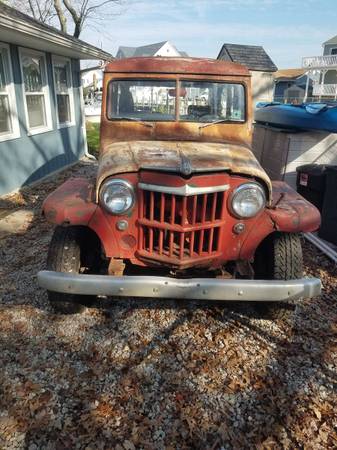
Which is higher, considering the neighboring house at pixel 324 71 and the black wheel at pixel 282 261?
the neighboring house at pixel 324 71

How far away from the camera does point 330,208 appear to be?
462cm

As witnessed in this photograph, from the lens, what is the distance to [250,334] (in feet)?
9.88

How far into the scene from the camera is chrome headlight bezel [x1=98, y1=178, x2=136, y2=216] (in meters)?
2.54

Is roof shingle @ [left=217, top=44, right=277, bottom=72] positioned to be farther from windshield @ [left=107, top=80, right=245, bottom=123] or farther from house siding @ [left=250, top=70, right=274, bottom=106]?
windshield @ [left=107, top=80, right=245, bottom=123]

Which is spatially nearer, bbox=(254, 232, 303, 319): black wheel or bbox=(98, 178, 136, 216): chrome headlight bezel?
bbox=(98, 178, 136, 216): chrome headlight bezel

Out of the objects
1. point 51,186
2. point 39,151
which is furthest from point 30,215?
point 39,151

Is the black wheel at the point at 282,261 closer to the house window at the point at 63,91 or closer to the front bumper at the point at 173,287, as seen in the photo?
the front bumper at the point at 173,287

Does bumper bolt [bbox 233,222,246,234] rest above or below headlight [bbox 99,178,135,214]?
below

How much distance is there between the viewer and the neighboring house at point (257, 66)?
57.6 ft

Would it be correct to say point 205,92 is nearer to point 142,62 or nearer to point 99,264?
point 142,62

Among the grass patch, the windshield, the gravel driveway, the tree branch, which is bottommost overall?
the grass patch

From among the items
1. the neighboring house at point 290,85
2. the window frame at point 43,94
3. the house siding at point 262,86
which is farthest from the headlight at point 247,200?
the neighboring house at point 290,85

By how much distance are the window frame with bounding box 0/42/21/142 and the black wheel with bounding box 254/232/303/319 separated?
5377mm

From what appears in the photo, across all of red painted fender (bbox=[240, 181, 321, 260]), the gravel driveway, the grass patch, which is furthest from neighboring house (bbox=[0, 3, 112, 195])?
red painted fender (bbox=[240, 181, 321, 260])
